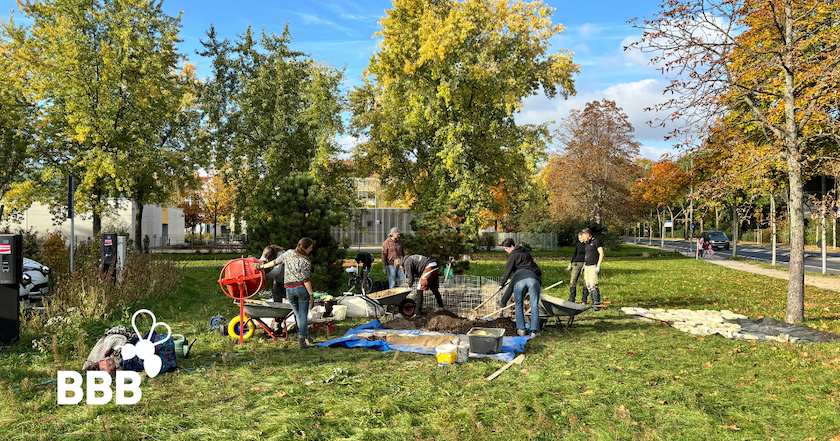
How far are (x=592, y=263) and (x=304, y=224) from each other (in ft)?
21.3

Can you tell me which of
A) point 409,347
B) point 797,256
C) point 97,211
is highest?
point 97,211

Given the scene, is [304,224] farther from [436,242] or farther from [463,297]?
[436,242]

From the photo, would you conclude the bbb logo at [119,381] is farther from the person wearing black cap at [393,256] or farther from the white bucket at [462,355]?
the person wearing black cap at [393,256]

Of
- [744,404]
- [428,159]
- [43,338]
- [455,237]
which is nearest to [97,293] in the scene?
[43,338]

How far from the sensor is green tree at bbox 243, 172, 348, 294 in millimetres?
11711

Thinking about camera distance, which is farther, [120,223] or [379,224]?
[379,224]

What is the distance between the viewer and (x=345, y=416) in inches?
182

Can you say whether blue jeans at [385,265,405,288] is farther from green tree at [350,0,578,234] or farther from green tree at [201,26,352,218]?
green tree at [201,26,352,218]

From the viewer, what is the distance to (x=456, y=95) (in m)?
20.2

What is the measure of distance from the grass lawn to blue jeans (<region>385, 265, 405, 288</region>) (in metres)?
3.34

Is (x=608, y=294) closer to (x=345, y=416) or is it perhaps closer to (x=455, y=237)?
(x=455, y=237)

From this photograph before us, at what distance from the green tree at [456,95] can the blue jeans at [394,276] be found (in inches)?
261

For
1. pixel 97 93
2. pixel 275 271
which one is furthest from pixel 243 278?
pixel 97 93

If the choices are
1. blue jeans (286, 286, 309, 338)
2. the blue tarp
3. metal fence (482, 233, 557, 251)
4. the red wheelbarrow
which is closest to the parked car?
metal fence (482, 233, 557, 251)
